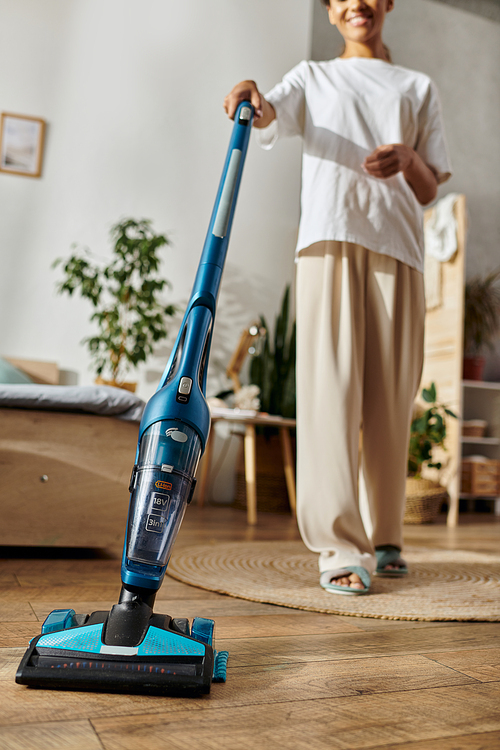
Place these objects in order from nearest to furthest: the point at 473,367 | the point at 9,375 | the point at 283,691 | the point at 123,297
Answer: the point at 283,691 < the point at 9,375 < the point at 123,297 < the point at 473,367

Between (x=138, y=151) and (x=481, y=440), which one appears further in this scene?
(x=481, y=440)

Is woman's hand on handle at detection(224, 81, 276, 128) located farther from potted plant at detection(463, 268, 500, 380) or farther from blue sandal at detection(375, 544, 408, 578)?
potted plant at detection(463, 268, 500, 380)

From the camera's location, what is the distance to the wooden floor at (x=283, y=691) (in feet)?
1.95

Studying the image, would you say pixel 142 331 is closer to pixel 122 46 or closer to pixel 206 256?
pixel 122 46

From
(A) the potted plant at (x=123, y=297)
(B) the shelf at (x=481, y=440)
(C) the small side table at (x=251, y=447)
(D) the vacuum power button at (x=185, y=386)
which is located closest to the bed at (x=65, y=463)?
(D) the vacuum power button at (x=185, y=386)

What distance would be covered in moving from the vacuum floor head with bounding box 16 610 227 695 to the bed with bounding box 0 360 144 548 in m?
0.81

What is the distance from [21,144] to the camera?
304 centimetres

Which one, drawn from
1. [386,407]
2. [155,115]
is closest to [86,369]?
[155,115]

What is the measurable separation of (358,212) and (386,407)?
426mm

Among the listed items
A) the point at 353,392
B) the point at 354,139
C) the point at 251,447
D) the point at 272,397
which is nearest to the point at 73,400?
the point at 353,392

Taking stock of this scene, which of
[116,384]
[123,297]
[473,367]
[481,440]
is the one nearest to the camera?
[116,384]

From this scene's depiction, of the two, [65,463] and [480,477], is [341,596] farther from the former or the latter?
[480,477]

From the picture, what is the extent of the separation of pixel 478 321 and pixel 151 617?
3.52 metres

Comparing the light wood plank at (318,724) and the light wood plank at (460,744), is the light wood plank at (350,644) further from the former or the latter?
the light wood plank at (460,744)
